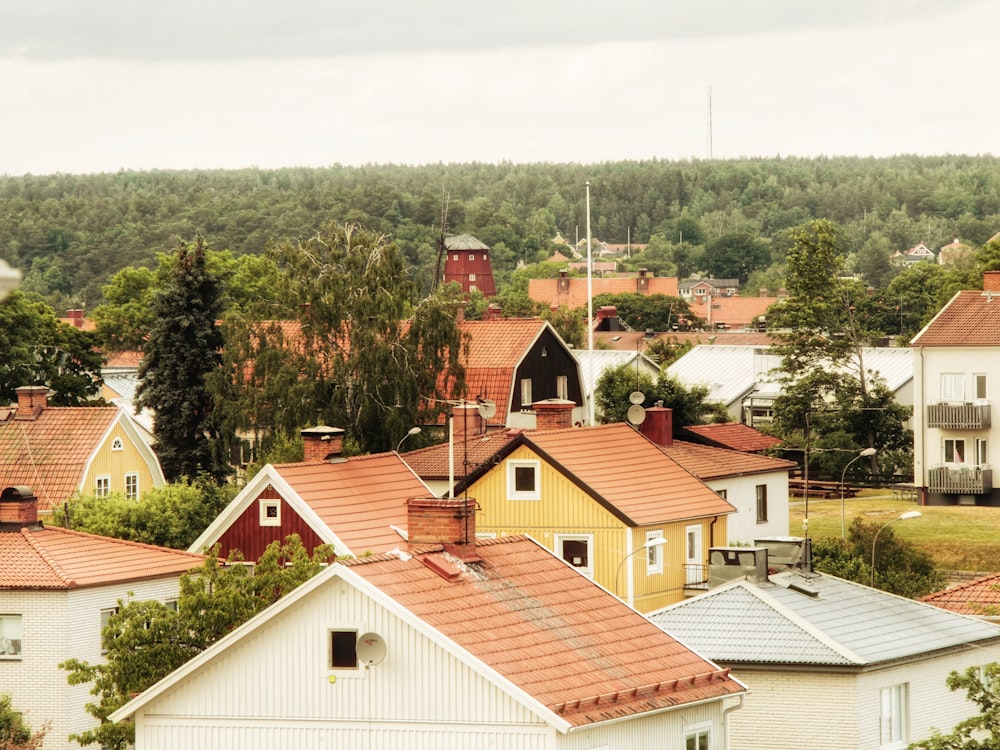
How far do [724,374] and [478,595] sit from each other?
255 ft

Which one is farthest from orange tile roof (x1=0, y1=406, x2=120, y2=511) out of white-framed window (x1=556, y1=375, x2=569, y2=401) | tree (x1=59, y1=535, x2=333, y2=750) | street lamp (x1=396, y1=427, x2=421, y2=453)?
tree (x1=59, y1=535, x2=333, y2=750)

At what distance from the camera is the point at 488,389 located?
7400 centimetres

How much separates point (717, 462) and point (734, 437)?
8.85 metres

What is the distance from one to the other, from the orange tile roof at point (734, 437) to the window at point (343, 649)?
4106 cm

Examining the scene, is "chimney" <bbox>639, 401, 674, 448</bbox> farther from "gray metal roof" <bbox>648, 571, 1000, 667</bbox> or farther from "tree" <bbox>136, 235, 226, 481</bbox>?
"gray metal roof" <bbox>648, 571, 1000, 667</bbox>

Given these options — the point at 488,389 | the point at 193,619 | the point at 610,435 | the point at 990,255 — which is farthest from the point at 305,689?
the point at 990,255

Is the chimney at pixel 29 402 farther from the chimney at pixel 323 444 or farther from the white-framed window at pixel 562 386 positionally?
the white-framed window at pixel 562 386

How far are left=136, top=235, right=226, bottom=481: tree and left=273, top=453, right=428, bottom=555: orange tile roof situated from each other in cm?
2372

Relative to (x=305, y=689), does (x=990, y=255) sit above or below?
above

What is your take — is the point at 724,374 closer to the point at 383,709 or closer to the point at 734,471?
the point at 734,471

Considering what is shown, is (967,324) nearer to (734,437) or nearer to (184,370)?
(734,437)

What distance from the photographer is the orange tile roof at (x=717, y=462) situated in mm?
57625

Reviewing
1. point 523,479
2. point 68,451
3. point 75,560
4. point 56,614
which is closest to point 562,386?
point 68,451

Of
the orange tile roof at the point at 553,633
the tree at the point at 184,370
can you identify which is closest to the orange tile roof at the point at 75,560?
the orange tile roof at the point at 553,633
